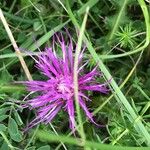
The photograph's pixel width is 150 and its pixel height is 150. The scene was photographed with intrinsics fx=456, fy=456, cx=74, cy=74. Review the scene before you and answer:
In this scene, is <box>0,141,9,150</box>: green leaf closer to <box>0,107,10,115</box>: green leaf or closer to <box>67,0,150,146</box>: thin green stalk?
<box>0,107,10,115</box>: green leaf

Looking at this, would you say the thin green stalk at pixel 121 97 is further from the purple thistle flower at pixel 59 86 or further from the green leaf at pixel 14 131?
the green leaf at pixel 14 131

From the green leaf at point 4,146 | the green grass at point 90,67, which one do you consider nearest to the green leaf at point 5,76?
the green grass at point 90,67

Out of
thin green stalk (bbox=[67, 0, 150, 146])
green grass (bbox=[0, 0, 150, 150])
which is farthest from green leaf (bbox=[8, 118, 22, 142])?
thin green stalk (bbox=[67, 0, 150, 146])

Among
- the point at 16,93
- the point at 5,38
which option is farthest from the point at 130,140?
the point at 5,38

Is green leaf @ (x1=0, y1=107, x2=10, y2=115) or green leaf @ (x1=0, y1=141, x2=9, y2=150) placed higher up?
green leaf @ (x1=0, y1=107, x2=10, y2=115)

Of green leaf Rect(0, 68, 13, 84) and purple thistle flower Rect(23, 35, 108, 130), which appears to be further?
green leaf Rect(0, 68, 13, 84)

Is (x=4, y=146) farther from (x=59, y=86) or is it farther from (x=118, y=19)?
(x=118, y=19)

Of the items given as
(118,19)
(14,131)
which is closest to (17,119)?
(14,131)
